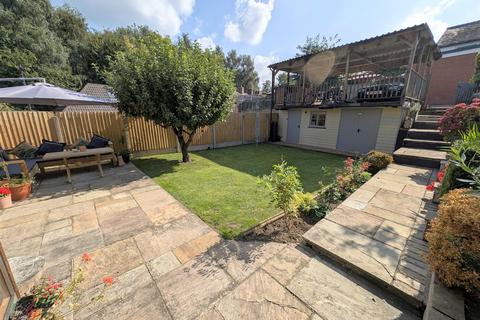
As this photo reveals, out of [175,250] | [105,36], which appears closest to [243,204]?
[175,250]

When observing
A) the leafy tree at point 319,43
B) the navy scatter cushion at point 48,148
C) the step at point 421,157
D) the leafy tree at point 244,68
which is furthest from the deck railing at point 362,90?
the leafy tree at point 244,68

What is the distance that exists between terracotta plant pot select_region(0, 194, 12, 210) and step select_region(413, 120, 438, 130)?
40.6 ft

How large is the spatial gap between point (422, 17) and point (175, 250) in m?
9.45

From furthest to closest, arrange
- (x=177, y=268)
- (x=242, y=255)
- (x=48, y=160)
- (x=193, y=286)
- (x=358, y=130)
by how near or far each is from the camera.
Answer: (x=358, y=130), (x=48, y=160), (x=242, y=255), (x=177, y=268), (x=193, y=286)

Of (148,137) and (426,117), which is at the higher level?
(426,117)

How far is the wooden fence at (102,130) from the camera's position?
6.02 m

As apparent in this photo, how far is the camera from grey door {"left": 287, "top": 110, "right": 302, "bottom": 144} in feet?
35.9

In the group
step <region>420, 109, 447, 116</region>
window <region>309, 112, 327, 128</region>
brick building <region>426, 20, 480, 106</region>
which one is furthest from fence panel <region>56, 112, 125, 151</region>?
brick building <region>426, 20, 480, 106</region>

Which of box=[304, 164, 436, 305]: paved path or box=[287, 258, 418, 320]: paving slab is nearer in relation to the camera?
box=[287, 258, 418, 320]: paving slab

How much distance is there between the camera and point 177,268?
2.25 meters

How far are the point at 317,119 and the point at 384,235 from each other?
8456 mm

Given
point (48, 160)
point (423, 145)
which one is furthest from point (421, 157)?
point (48, 160)

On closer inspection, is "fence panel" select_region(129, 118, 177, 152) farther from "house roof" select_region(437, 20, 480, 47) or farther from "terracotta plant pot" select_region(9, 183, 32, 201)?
"house roof" select_region(437, 20, 480, 47)

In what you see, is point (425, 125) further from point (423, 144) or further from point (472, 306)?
point (472, 306)
